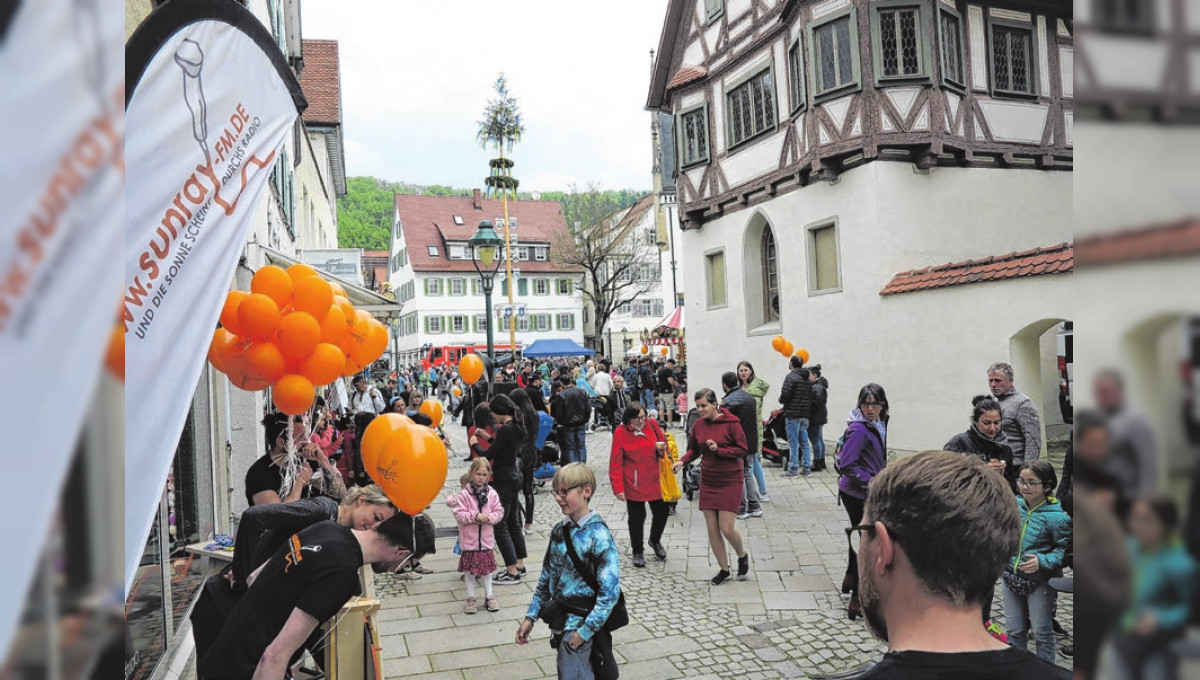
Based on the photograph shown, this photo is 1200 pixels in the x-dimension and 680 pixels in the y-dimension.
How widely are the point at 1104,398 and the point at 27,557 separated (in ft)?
2.55

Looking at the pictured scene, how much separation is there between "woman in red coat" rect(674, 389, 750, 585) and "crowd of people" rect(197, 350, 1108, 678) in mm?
15

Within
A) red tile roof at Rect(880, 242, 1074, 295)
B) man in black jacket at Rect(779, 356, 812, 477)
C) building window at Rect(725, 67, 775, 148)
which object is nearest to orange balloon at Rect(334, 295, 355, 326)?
man in black jacket at Rect(779, 356, 812, 477)

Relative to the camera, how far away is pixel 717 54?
1847 centimetres

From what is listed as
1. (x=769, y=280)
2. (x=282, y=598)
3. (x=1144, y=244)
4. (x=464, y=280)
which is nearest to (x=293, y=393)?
(x=282, y=598)

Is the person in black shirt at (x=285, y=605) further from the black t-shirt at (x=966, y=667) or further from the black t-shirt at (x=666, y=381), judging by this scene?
the black t-shirt at (x=666, y=381)

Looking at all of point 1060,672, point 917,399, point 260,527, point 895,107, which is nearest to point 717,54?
point 895,107

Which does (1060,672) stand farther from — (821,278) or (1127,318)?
(821,278)

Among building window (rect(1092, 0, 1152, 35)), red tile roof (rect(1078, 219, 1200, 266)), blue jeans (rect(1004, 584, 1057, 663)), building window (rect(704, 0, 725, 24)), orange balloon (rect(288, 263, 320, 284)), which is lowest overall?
blue jeans (rect(1004, 584, 1057, 663))

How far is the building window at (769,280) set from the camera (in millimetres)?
17812

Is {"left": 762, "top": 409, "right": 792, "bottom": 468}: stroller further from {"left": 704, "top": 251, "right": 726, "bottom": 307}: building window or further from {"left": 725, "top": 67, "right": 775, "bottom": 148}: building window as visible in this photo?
{"left": 725, "top": 67, "right": 775, "bottom": 148}: building window

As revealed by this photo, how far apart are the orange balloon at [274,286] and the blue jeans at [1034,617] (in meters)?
4.43

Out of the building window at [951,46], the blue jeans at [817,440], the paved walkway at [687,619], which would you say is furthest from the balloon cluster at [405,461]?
the building window at [951,46]

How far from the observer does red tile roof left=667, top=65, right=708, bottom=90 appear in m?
19.0

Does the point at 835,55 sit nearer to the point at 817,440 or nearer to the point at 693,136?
the point at 693,136
